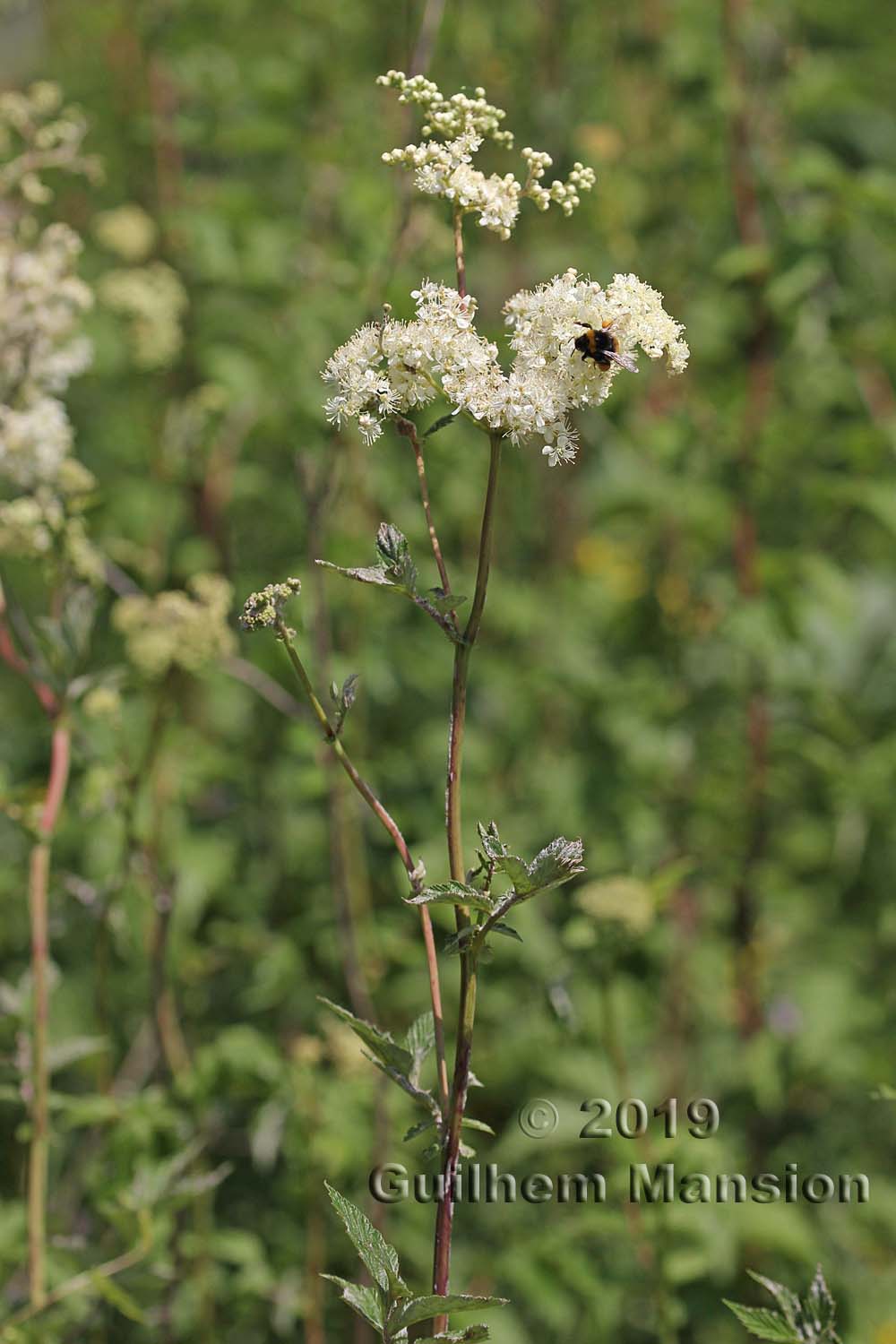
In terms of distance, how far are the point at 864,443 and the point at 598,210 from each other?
1026 millimetres

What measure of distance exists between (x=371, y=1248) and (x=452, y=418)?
0.69m

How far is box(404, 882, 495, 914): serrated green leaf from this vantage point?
36.7 inches

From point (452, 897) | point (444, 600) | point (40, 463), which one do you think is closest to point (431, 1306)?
point (452, 897)

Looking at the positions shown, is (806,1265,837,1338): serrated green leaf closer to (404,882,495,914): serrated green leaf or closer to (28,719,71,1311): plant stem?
(404,882,495,914): serrated green leaf

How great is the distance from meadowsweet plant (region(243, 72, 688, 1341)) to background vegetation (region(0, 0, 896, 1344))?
0.72m

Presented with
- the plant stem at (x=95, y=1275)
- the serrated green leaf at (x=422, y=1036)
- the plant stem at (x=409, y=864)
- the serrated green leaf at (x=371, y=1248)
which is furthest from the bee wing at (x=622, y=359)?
the plant stem at (x=95, y=1275)

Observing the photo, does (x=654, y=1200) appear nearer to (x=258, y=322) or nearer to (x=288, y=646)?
(x=288, y=646)

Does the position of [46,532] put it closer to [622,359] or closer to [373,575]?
[373,575]

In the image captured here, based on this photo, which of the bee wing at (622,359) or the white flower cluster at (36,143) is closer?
the bee wing at (622,359)

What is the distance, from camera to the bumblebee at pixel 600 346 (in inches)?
40.9

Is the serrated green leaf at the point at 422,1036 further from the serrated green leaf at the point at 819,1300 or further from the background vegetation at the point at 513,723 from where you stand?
the background vegetation at the point at 513,723

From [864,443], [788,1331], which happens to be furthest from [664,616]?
[788,1331]

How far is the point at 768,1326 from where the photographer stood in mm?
1145

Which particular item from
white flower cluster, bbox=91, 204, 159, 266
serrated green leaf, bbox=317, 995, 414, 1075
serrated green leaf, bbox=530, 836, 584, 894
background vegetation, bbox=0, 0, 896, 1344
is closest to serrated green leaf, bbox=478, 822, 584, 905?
serrated green leaf, bbox=530, 836, 584, 894
